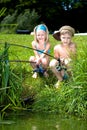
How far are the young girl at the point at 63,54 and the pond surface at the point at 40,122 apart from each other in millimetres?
1008

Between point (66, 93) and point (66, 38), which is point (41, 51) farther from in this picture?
point (66, 93)

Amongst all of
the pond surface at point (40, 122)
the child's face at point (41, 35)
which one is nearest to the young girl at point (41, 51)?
the child's face at point (41, 35)

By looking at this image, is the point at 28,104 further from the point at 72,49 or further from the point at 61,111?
the point at 72,49

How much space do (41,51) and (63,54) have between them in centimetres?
37

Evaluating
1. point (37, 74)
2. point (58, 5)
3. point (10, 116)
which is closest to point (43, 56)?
point (37, 74)

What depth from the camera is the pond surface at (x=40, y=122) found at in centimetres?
632

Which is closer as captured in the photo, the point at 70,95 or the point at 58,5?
the point at 70,95

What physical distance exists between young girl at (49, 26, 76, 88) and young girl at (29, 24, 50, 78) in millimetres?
Result: 236

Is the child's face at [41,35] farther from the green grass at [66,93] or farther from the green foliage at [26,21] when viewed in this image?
the green foliage at [26,21]

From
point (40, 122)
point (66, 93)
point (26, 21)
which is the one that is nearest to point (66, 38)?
point (66, 93)

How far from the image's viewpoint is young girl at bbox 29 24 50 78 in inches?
340

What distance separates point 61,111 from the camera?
7297 mm

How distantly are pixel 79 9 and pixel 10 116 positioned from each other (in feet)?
85.6

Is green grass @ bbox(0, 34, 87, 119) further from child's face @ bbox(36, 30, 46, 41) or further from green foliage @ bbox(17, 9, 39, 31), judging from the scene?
Answer: green foliage @ bbox(17, 9, 39, 31)
